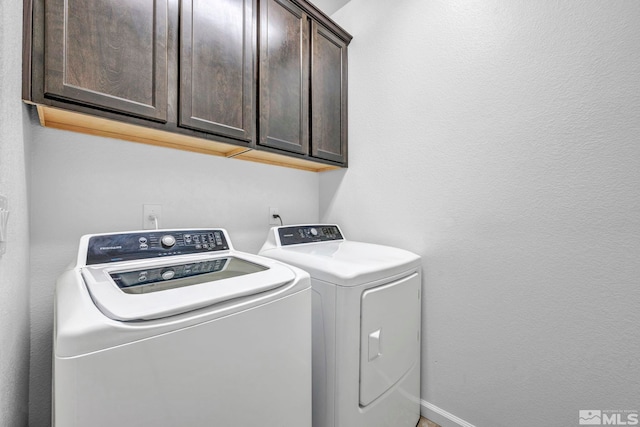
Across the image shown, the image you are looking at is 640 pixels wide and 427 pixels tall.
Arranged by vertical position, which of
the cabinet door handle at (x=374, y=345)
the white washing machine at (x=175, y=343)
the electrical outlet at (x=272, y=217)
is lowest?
the cabinet door handle at (x=374, y=345)

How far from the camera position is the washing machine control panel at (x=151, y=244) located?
3.19ft

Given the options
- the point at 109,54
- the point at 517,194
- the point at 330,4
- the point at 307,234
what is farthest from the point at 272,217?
the point at 330,4

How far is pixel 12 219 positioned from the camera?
662mm

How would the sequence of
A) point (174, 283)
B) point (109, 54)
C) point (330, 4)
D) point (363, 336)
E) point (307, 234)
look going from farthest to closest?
1. point (330, 4)
2. point (307, 234)
3. point (363, 336)
4. point (109, 54)
5. point (174, 283)

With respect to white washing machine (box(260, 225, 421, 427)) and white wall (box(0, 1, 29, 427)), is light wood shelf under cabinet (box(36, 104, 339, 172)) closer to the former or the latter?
white wall (box(0, 1, 29, 427))

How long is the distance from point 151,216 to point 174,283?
0.66 meters

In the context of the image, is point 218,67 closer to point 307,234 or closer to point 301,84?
point 301,84

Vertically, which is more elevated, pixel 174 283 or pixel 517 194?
pixel 517 194

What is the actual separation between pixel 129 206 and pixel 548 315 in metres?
2.02

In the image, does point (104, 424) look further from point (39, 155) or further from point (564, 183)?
point (564, 183)

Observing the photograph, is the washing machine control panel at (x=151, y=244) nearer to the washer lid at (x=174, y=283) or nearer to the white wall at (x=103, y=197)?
the washer lid at (x=174, y=283)

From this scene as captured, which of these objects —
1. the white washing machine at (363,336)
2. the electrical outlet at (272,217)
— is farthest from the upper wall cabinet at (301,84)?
the white washing machine at (363,336)

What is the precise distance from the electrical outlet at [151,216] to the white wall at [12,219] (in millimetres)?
458

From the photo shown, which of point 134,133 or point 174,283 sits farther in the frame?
point 134,133
